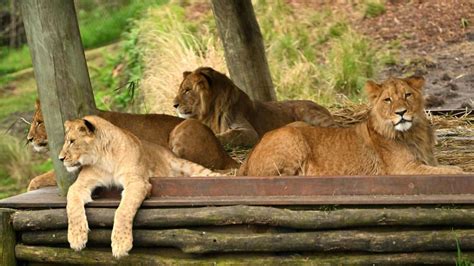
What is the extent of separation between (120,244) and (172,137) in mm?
1862

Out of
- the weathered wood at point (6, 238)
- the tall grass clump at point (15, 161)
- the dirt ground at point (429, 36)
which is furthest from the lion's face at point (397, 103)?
the tall grass clump at point (15, 161)

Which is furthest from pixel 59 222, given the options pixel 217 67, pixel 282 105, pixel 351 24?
pixel 351 24

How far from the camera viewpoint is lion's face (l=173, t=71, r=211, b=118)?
9.27 meters

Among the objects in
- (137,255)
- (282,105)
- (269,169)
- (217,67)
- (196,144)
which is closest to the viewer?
(137,255)

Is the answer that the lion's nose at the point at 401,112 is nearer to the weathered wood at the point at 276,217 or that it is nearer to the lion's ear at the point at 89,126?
the weathered wood at the point at 276,217

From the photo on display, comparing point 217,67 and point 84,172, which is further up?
point 84,172

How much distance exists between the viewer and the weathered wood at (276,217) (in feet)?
21.1

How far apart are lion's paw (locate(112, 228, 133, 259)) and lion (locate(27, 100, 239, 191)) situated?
1575mm

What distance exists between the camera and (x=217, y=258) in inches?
263

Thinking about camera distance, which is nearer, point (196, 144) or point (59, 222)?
point (59, 222)

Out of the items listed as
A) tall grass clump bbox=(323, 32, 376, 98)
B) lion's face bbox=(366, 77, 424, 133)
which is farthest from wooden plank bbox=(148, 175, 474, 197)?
tall grass clump bbox=(323, 32, 376, 98)

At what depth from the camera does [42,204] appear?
6934 millimetres

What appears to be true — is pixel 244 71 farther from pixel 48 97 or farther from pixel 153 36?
pixel 153 36

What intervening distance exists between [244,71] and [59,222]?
4.14 m
